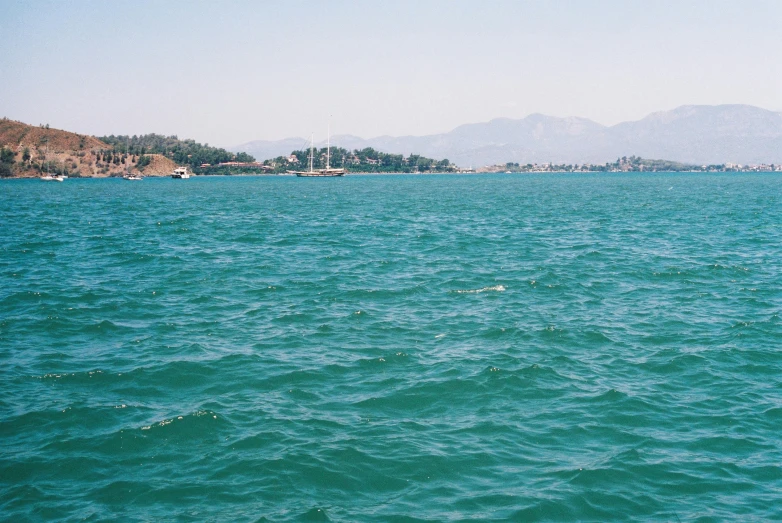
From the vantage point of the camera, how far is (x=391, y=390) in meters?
20.0

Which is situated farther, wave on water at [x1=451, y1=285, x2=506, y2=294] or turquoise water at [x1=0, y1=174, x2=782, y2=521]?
wave on water at [x1=451, y1=285, x2=506, y2=294]

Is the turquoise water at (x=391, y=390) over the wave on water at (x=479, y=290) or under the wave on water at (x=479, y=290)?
under

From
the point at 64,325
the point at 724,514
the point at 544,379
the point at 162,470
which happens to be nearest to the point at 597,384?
the point at 544,379

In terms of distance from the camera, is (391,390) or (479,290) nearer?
(391,390)

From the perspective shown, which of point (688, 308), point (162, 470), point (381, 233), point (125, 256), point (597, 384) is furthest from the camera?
point (381, 233)

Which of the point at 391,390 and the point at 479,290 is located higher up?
the point at 479,290

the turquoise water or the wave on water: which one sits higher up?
the wave on water

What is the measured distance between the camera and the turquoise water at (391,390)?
Result: 14.1m

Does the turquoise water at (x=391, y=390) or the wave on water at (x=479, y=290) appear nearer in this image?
the turquoise water at (x=391, y=390)

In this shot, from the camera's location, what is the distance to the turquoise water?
14.1 meters

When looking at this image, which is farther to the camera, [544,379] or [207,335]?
[207,335]

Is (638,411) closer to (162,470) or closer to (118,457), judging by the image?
(162,470)

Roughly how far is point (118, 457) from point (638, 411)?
564 inches

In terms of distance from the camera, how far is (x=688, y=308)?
98.2 ft
